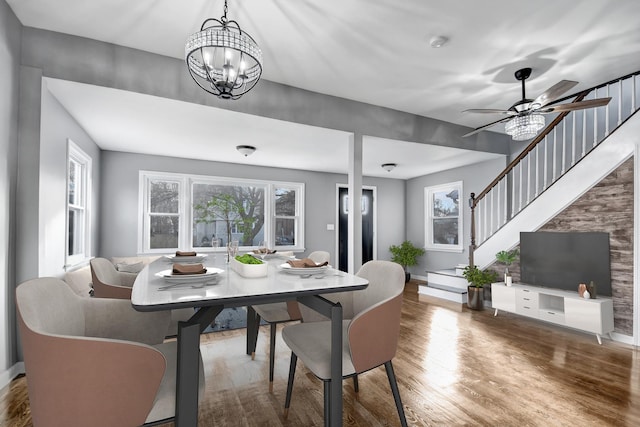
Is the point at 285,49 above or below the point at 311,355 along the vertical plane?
above

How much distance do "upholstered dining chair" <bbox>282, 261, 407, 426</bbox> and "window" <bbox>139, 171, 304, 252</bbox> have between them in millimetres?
3606

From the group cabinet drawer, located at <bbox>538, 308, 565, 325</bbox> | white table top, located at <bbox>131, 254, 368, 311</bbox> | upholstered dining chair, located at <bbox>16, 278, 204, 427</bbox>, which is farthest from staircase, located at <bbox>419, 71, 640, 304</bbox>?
upholstered dining chair, located at <bbox>16, 278, 204, 427</bbox>

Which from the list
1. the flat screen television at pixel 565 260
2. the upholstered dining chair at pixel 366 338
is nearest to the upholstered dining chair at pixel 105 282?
the upholstered dining chair at pixel 366 338

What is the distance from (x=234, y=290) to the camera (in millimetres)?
1294

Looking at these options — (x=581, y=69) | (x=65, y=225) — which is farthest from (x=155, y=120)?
(x=581, y=69)

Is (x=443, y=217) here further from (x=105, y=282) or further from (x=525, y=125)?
(x=105, y=282)

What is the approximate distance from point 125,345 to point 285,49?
2560 millimetres

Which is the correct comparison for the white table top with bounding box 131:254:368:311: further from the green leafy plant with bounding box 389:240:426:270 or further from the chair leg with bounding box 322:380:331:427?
the green leafy plant with bounding box 389:240:426:270

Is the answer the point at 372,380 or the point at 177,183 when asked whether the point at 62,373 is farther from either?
the point at 177,183

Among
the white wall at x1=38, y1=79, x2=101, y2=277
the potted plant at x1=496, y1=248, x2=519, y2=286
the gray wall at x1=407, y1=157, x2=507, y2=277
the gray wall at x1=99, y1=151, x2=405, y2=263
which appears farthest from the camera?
the gray wall at x1=407, y1=157, x2=507, y2=277

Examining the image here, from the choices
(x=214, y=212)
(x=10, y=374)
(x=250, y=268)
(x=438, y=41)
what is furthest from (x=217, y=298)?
(x=214, y=212)

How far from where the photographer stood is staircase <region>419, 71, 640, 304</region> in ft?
11.2

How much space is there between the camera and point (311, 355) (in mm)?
1523

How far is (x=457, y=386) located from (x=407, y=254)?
488 centimetres
